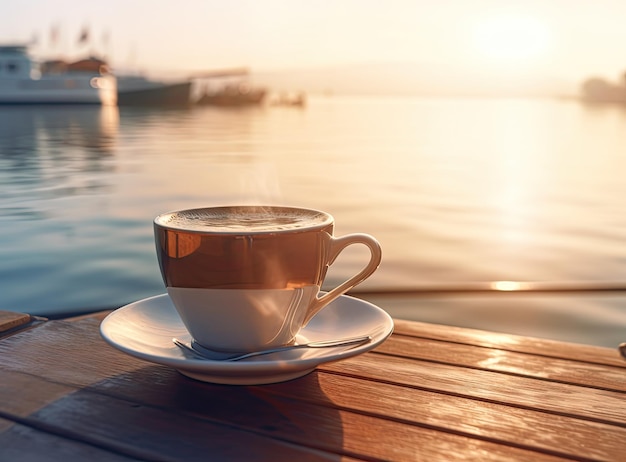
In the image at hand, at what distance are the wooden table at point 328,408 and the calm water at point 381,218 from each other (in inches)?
14.6

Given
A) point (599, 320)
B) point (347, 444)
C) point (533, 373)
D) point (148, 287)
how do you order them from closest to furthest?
point (347, 444) → point (533, 373) → point (599, 320) → point (148, 287)

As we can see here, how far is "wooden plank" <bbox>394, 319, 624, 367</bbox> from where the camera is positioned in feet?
→ 3.42

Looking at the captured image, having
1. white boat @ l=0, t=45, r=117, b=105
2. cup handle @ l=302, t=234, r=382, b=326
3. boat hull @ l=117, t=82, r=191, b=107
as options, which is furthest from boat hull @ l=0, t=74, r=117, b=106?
cup handle @ l=302, t=234, r=382, b=326

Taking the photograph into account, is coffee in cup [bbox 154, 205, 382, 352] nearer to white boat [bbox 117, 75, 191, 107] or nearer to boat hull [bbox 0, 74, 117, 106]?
boat hull [bbox 0, 74, 117, 106]

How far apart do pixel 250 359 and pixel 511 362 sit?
378mm

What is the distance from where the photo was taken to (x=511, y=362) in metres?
1.00

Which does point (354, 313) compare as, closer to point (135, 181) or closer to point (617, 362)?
point (617, 362)

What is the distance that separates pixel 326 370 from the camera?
93 cm

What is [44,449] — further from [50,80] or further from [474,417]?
[50,80]

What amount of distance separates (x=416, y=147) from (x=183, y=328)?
15548mm

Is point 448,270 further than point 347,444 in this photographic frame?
Yes

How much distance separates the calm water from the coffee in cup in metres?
0.28

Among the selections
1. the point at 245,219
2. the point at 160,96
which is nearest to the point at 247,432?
the point at 245,219

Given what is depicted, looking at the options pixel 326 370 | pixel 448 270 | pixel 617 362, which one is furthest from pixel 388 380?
pixel 448 270
